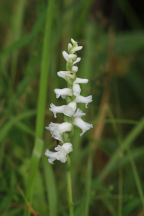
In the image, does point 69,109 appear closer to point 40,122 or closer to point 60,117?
point 40,122

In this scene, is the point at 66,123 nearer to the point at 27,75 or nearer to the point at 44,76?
the point at 44,76

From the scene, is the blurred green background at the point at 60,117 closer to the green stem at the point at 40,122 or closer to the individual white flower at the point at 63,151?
the green stem at the point at 40,122

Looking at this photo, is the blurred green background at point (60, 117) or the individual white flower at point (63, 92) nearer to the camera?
the individual white flower at point (63, 92)

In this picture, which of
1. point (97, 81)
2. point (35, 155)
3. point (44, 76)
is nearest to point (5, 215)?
point (35, 155)

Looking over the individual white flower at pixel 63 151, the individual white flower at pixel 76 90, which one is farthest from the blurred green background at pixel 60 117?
the individual white flower at pixel 76 90

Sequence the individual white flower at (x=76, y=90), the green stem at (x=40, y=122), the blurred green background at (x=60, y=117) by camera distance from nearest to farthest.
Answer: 1. the individual white flower at (x=76, y=90)
2. the green stem at (x=40, y=122)
3. the blurred green background at (x=60, y=117)

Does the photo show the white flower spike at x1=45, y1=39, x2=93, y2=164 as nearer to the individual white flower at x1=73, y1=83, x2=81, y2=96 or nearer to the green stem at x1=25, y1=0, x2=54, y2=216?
the individual white flower at x1=73, y1=83, x2=81, y2=96

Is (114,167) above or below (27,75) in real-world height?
below

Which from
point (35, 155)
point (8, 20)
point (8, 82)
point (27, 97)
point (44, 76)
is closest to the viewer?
point (35, 155)
